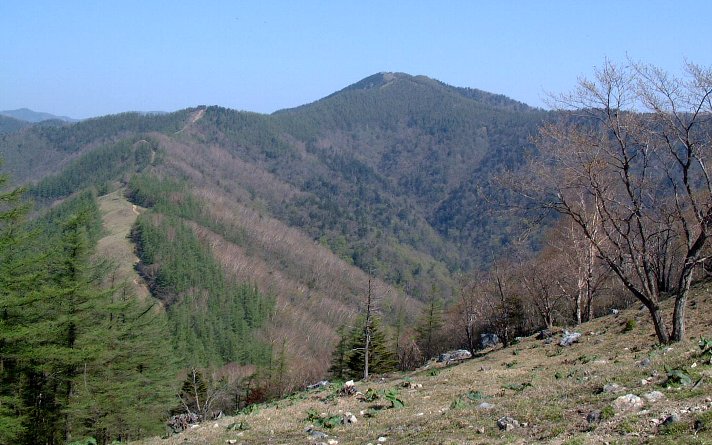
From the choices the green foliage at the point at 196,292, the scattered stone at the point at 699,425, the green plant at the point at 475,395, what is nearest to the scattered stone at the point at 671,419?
the scattered stone at the point at 699,425

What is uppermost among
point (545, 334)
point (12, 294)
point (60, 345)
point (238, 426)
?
point (12, 294)

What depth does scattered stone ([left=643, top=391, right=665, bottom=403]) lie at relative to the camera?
9523 mm

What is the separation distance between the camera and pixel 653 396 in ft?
31.6

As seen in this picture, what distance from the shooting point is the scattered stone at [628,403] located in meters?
9.37

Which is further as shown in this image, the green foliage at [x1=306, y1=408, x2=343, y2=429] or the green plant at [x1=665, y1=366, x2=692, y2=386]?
the green foliage at [x1=306, y1=408, x2=343, y2=429]

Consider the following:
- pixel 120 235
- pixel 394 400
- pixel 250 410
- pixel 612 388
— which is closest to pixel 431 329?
pixel 250 410

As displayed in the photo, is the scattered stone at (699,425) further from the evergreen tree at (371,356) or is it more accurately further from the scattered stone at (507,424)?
the evergreen tree at (371,356)

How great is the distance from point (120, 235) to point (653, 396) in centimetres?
15025

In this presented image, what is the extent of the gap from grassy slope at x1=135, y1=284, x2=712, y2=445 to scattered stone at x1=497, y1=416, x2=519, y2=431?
124mm

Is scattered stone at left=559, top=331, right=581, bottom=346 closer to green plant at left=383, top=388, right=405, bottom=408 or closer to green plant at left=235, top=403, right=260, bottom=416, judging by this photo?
green plant at left=383, top=388, right=405, bottom=408

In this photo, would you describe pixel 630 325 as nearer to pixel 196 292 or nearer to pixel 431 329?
pixel 431 329

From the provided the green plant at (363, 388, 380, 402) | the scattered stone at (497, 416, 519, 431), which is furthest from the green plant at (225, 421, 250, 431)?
the scattered stone at (497, 416, 519, 431)

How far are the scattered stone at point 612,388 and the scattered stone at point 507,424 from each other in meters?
2.08

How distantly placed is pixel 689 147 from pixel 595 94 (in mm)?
3031
